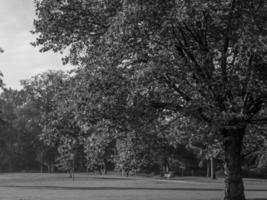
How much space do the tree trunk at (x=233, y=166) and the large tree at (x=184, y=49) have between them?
0.05 meters

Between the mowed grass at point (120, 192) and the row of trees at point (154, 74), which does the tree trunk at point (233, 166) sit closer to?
the row of trees at point (154, 74)

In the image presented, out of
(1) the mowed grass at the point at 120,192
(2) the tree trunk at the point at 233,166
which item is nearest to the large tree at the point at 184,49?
(2) the tree trunk at the point at 233,166

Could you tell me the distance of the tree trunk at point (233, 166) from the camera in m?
23.0

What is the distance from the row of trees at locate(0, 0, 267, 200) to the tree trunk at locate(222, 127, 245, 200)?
0.16 ft

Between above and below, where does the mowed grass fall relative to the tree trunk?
below

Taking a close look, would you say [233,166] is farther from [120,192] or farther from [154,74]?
[120,192]

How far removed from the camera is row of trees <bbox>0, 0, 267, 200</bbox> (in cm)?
1961

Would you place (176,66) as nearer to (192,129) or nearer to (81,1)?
(192,129)

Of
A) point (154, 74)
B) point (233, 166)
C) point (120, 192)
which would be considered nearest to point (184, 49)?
point (154, 74)

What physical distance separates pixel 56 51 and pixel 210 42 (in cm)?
748

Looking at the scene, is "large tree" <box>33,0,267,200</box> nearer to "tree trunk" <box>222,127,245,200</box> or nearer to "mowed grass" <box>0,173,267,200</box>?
"tree trunk" <box>222,127,245,200</box>

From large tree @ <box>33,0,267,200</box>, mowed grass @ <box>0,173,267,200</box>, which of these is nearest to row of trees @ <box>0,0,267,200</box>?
large tree @ <box>33,0,267,200</box>

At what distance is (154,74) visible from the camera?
19688 millimetres

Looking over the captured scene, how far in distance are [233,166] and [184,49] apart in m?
6.27
